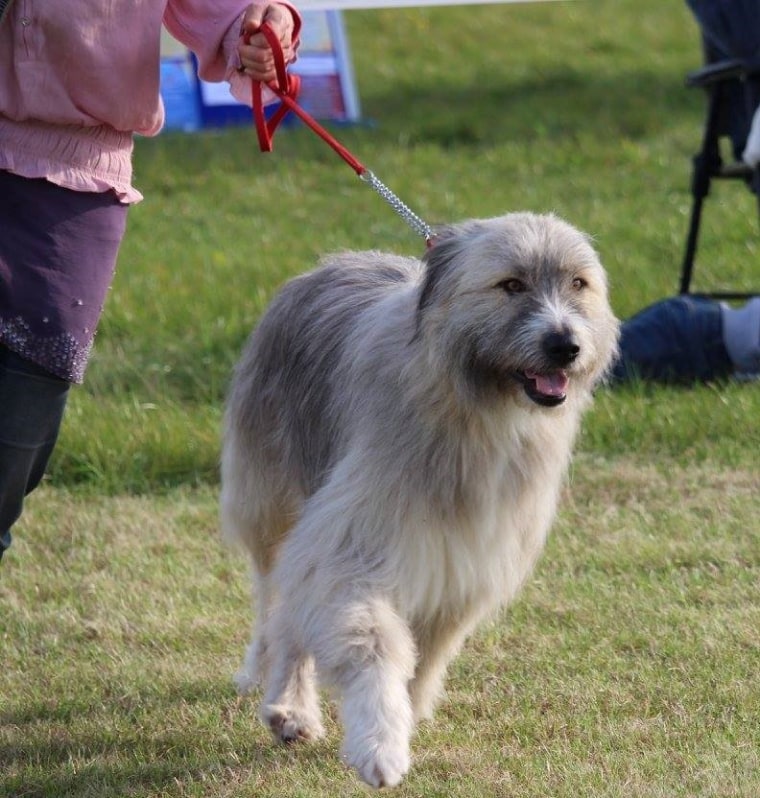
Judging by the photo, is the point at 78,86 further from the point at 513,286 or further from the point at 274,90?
the point at 513,286

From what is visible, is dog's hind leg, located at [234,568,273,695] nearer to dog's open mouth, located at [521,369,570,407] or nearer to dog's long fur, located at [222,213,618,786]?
dog's long fur, located at [222,213,618,786]

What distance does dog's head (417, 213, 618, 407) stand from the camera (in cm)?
335

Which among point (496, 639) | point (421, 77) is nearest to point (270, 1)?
point (496, 639)

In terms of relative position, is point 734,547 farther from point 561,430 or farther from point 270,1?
point 270,1

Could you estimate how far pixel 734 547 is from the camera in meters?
5.11

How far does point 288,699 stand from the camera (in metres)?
3.86

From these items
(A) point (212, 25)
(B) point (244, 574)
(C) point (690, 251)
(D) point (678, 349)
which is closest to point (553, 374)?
(A) point (212, 25)

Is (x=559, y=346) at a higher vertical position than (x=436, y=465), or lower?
higher

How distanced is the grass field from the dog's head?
3.16 feet

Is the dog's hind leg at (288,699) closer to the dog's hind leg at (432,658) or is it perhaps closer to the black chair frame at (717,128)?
the dog's hind leg at (432,658)

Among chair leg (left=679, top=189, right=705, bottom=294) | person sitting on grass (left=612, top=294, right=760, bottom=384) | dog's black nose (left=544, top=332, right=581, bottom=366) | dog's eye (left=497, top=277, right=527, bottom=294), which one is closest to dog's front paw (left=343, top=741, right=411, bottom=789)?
dog's black nose (left=544, top=332, right=581, bottom=366)

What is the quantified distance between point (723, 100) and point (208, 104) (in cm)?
616

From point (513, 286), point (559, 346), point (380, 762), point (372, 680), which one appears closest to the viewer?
point (380, 762)

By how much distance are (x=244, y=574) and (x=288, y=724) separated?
1.27 meters
